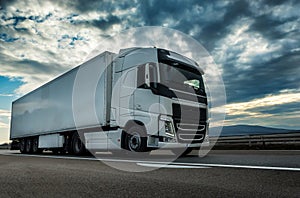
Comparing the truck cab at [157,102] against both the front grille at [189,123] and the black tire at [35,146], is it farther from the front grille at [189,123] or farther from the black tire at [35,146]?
the black tire at [35,146]

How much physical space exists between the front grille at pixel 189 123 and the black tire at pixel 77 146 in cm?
429

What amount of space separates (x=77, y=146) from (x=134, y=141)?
379 centimetres

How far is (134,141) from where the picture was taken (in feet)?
28.5

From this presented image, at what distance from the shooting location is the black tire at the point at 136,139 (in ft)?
27.4

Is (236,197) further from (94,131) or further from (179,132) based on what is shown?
(94,131)

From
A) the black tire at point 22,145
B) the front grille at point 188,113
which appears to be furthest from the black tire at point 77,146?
the black tire at point 22,145

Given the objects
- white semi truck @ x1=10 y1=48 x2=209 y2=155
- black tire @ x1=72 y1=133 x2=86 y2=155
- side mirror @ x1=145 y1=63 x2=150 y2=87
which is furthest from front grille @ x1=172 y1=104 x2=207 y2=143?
black tire @ x1=72 y1=133 x2=86 y2=155

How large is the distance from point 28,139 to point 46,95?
4.26m

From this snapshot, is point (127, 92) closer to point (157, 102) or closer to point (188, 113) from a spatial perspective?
point (157, 102)

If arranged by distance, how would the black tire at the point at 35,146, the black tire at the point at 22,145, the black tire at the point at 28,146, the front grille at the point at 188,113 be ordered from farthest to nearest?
the black tire at the point at 22,145 → the black tire at the point at 28,146 → the black tire at the point at 35,146 → the front grille at the point at 188,113

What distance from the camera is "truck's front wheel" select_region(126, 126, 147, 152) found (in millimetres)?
8359

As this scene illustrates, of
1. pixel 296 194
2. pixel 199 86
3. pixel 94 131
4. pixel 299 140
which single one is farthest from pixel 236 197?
pixel 299 140

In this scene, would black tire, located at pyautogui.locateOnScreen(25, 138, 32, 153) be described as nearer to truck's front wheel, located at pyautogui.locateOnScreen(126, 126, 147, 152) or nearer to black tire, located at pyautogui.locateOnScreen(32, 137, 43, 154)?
black tire, located at pyautogui.locateOnScreen(32, 137, 43, 154)

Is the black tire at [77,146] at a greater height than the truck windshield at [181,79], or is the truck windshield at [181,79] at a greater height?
the truck windshield at [181,79]
